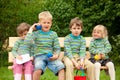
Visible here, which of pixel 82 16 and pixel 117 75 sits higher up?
pixel 82 16

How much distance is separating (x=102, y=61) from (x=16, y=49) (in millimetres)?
1503

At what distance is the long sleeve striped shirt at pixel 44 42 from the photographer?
25.6 feet

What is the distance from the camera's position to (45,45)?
7.81m

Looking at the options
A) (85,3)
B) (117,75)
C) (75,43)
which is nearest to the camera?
(75,43)

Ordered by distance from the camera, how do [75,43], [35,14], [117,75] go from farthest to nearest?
[35,14] < [117,75] < [75,43]

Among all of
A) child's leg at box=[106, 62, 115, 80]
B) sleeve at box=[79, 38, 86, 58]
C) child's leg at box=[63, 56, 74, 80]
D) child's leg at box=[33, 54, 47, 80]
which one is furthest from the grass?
child's leg at box=[63, 56, 74, 80]

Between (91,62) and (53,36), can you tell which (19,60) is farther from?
(91,62)

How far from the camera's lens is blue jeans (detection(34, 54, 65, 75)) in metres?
7.54

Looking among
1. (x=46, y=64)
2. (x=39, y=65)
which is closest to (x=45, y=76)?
(x=46, y=64)

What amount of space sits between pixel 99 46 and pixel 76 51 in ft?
1.61

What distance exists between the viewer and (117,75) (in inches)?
443

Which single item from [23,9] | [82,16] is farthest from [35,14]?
[82,16]

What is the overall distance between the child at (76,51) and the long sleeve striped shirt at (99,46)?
296 millimetres

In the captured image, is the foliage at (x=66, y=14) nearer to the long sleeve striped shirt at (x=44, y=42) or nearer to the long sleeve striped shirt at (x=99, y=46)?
the long sleeve striped shirt at (x=99, y=46)
